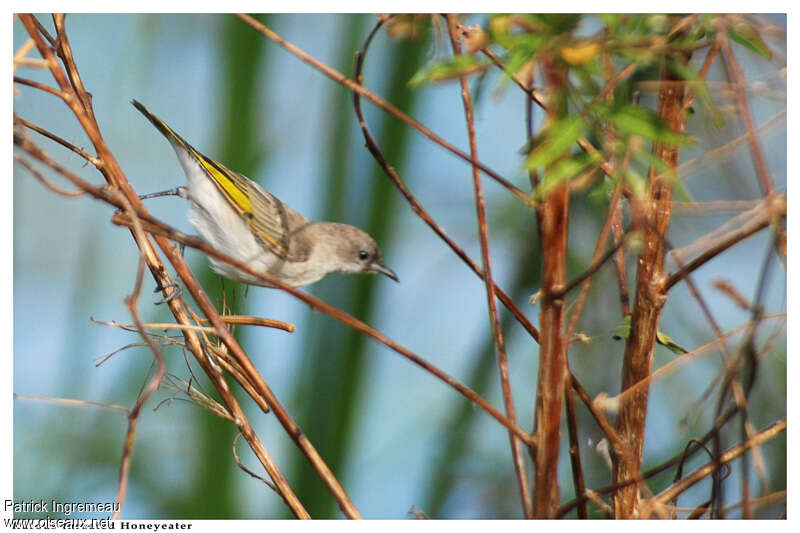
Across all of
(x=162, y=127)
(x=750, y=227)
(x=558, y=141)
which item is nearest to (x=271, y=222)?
(x=162, y=127)

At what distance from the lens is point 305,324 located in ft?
9.20

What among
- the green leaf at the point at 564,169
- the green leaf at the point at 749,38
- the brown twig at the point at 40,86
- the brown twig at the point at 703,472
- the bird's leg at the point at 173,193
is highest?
the green leaf at the point at 749,38

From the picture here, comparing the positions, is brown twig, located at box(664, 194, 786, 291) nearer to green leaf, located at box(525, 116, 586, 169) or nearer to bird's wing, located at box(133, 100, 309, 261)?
green leaf, located at box(525, 116, 586, 169)

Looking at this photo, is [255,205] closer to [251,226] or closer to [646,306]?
[251,226]

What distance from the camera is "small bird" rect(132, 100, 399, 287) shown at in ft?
6.47

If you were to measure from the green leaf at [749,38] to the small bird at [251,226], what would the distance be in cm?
122

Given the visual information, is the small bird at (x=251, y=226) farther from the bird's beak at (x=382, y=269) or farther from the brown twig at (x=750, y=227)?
the brown twig at (x=750, y=227)

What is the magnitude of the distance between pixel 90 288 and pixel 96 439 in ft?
1.74

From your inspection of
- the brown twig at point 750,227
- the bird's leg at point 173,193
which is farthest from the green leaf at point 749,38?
the bird's leg at point 173,193

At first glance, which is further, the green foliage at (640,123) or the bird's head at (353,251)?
the bird's head at (353,251)

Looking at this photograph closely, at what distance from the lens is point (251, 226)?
2053 mm

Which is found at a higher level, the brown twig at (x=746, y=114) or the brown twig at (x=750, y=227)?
the brown twig at (x=746, y=114)

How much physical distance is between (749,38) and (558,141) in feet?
2.04

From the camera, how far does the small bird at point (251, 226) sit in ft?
6.47
